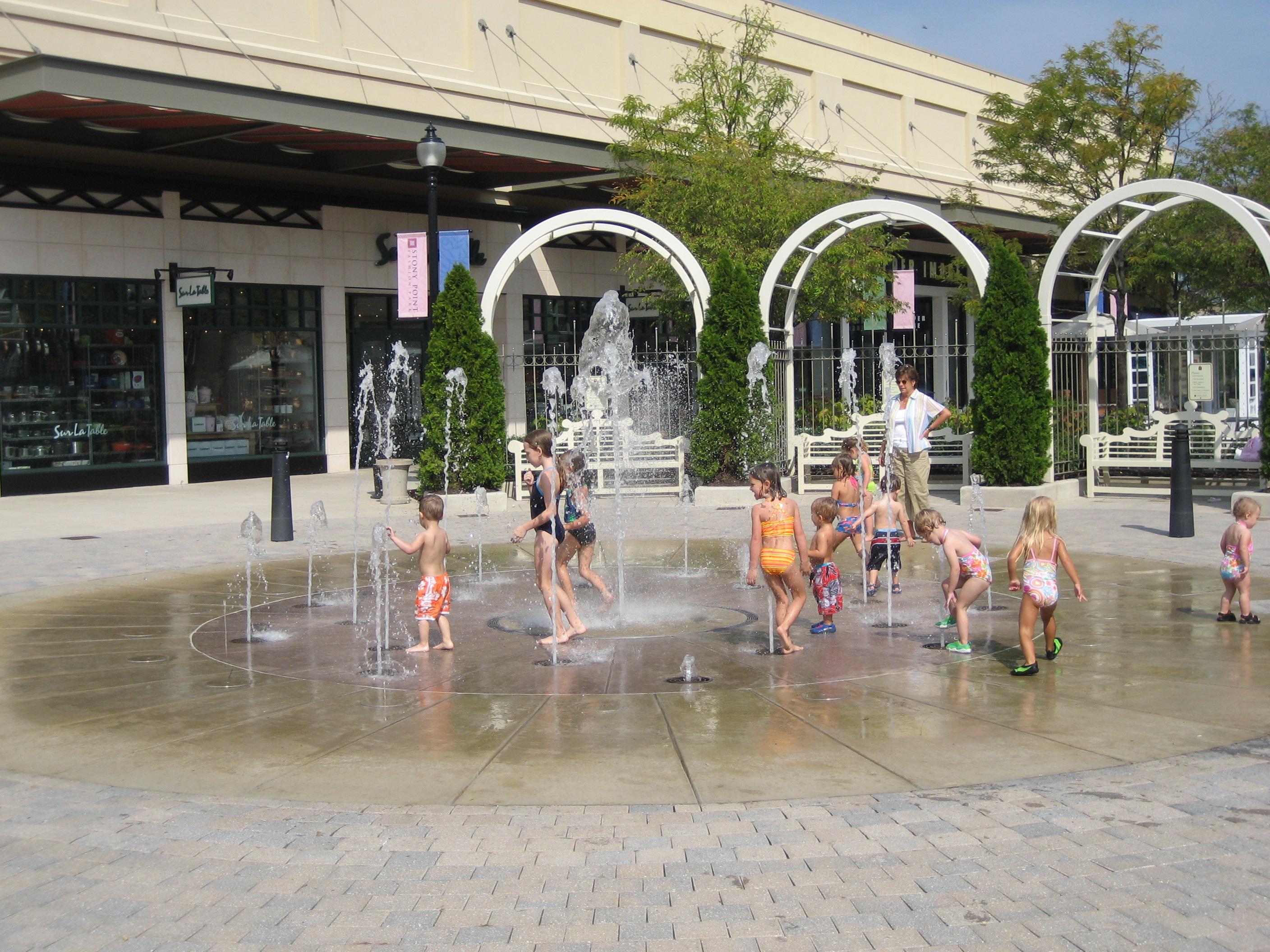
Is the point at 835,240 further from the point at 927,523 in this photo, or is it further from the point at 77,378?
the point at 927,523

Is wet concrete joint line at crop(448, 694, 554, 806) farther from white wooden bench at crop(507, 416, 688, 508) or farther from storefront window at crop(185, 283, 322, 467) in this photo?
storefront window at crop(185, 283, 322, 467)

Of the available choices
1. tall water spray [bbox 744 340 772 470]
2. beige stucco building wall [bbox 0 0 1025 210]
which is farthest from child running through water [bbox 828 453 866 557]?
beige stucco building wall [bbox 0 0 1025 210]

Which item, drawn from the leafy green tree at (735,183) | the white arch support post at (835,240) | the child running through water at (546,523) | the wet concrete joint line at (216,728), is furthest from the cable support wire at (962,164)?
the wet concrete joint line at (216,728)

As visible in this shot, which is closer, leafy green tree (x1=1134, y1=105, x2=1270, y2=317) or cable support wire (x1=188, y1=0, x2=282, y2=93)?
cable support wire (x1=188, y1=0, x2=282, y2=93)

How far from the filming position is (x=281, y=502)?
14.6 meters

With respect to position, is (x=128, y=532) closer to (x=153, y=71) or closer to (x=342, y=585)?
(x=342, y=585)

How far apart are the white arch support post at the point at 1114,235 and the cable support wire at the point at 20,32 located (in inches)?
586

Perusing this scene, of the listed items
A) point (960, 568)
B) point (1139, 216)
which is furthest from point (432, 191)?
point (960, 568)

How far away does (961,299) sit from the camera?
34.1m

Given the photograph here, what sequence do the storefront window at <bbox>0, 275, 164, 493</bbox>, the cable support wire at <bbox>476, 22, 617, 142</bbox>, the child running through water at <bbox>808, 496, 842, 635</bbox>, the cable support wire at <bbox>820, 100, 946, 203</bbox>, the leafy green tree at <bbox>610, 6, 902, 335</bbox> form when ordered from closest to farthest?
the child running through water at <bbox>808, 496, 842, 635</bbox>, the storefront window at <bbox>0, 275, 164, 493</bbox>, the leafy green tree at <bbox>610, 6, 902, 335</bbox>, the cable support wire at <bbox>476, 22, 617, 142</bbox>, the cable support wire at <bbox>820, 100, 946, 203</bbox>

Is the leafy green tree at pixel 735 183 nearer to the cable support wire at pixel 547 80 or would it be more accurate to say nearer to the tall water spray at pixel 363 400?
the cable support wire at pixel 547 80

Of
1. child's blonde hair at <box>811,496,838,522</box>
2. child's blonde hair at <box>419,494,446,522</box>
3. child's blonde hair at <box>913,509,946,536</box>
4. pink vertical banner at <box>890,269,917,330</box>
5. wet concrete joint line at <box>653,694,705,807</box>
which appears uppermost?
pink vertical banner at <box>890,269,917,330</box>

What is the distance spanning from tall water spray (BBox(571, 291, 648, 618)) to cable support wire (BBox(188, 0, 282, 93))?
7.20 meters

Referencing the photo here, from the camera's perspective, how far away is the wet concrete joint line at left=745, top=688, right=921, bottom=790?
5535mm
